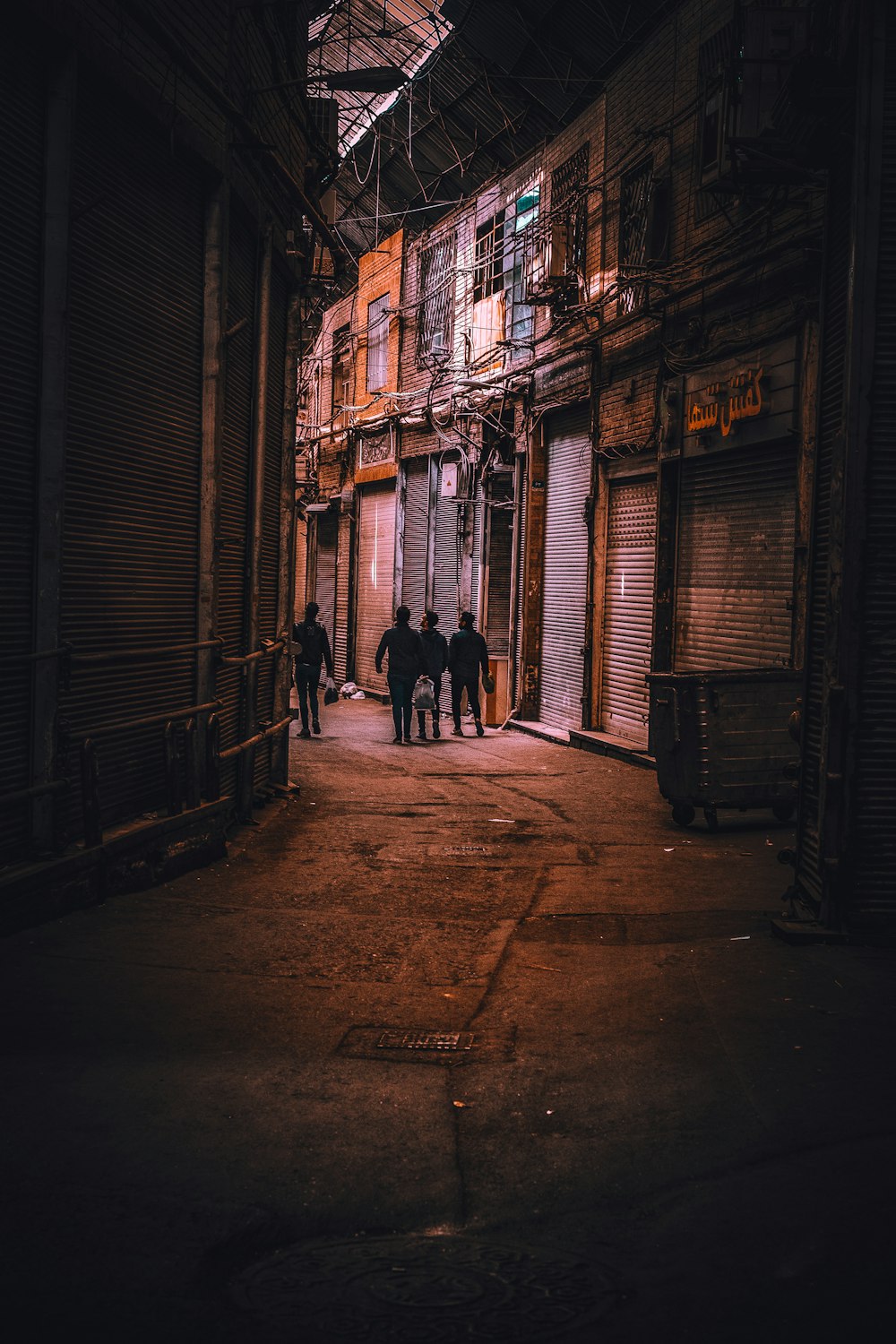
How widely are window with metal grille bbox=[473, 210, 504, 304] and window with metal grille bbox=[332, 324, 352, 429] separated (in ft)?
23.9

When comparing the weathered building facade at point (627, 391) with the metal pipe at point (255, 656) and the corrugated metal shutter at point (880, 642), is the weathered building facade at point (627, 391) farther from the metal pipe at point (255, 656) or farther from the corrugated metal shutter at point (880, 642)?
the metal pipe at point (255, 656)

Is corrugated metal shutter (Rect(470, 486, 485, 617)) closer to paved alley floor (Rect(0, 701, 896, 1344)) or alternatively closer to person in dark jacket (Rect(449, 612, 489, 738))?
person in dark jacket (Rect(449, 612, 489, 738))

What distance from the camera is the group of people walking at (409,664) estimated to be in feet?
61.1

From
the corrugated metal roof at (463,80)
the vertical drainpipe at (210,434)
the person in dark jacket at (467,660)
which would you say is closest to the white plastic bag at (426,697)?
the person in dark jacket at (467,660)

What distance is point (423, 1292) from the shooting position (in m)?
3.45

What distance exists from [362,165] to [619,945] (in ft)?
71.8

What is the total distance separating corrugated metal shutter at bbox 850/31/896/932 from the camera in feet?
23.0

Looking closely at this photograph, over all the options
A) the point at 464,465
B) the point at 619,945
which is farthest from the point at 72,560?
the point at 464,465

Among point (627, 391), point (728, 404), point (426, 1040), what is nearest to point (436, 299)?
point (627, 391)

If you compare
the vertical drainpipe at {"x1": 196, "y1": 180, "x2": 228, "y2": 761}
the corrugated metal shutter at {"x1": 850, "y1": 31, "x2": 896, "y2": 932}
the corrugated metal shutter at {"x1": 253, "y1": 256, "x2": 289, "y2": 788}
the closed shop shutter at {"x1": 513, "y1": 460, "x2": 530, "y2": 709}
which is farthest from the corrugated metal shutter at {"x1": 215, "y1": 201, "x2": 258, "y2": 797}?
the closed shop shutter at {"x1": 513, "y1": 460, "x2": 530, "y2": 709}

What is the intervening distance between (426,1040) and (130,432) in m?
5.00

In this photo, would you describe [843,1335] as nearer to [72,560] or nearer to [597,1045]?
[597,1045]

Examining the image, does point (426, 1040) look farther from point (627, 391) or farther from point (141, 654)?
point (627, 391)

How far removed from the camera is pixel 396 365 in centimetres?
2667
